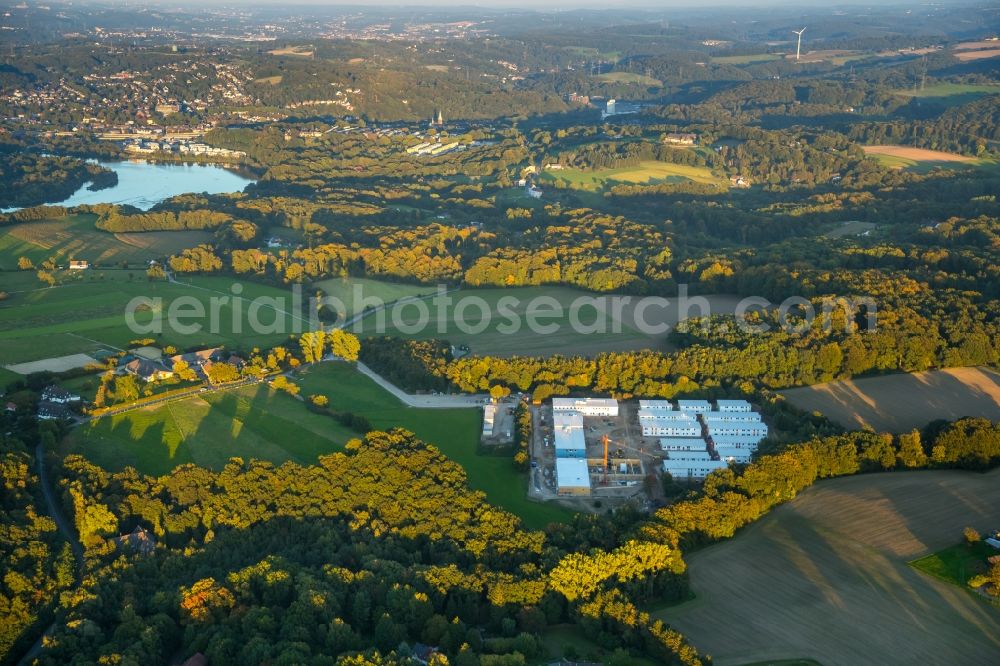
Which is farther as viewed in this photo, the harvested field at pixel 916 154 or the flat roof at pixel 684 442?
the harvested field at pixel 916 154

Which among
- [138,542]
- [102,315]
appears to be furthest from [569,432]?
[102,315]

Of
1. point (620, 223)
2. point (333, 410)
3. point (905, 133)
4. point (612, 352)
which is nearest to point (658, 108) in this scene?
point (905, 133)

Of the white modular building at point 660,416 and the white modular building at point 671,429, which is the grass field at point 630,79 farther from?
the white modular building at point 671,429

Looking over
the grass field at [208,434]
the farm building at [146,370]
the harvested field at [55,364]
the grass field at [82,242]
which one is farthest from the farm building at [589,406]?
the grass field at [82,242]

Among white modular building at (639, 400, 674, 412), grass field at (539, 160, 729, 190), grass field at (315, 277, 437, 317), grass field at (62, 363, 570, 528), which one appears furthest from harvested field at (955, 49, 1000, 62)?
grass field at (62, 363, 570, 528)

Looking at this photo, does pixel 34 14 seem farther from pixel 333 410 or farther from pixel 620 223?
pixel 333 410

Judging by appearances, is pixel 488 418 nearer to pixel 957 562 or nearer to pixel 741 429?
pixel 741 429
